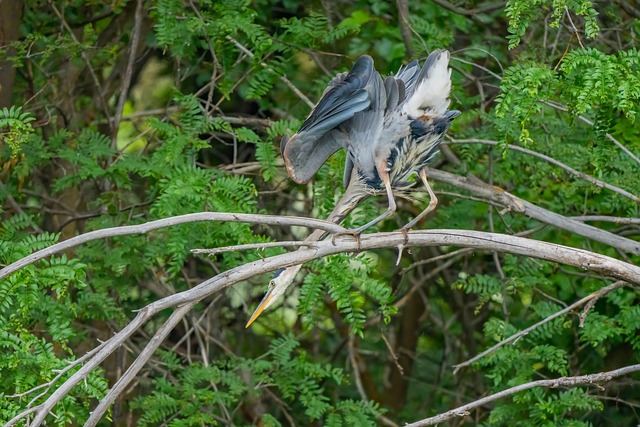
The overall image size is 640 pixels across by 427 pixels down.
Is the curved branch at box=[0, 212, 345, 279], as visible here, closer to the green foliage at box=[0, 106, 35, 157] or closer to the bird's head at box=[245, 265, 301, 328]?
the bird's head at box=[245, 265, 301, 328]

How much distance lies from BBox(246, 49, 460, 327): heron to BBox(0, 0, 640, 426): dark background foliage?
223mm

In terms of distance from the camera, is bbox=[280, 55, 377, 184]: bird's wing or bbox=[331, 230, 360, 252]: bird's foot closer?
bbox=[331, 230, 360, 252]: bird's foot

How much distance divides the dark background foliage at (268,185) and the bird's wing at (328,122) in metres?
0.27

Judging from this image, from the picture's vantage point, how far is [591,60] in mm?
3311

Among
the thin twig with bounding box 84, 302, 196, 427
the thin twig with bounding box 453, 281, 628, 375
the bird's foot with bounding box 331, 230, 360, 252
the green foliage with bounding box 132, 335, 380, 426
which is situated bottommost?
the green foliage with bounding box 132, 335, 380, 426

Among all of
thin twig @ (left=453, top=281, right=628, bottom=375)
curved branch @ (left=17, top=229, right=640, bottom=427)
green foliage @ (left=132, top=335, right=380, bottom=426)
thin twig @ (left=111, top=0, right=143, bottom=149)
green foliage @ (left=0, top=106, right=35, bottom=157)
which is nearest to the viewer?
curved branch @ (left=17, top=229, right=640, bottom=427)

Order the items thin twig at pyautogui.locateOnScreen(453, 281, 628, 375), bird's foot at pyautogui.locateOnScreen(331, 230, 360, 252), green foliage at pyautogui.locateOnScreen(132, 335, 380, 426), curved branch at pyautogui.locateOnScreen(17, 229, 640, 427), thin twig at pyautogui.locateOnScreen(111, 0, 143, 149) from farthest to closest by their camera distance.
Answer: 1. thin twig at pyautogui.locateOnScreen(111, 0, 143, 149)
2. green foliage at pyautogui.locateOnScreen(132, 335, 380, 426)
3. thin twig at pyautogui.locateOnScreen(453, 281, 628, 375)
4. bird's foot at pyautogui.locateOnScreen(331, 230, 360, 252)
5. curved branch at pyautogui.locateOnScreen(17, 229, 640, 427)

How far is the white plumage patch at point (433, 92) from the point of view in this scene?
3506 millimetres

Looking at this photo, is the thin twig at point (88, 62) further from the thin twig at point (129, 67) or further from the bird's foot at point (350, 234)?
the bird's foot at point (350, 234)

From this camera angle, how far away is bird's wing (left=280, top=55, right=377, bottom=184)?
3.51 meters

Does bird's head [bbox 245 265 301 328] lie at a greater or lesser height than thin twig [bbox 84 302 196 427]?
lesser

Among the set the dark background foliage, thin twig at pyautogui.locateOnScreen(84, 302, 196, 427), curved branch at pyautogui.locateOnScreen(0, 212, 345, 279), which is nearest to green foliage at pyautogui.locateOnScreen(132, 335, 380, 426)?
the dark background foliage

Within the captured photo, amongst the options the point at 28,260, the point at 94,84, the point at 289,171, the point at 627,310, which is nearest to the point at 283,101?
the point at 94,84

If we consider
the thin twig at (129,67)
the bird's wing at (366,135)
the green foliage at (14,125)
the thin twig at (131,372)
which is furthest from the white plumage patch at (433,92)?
the thin twig at (129,67)
